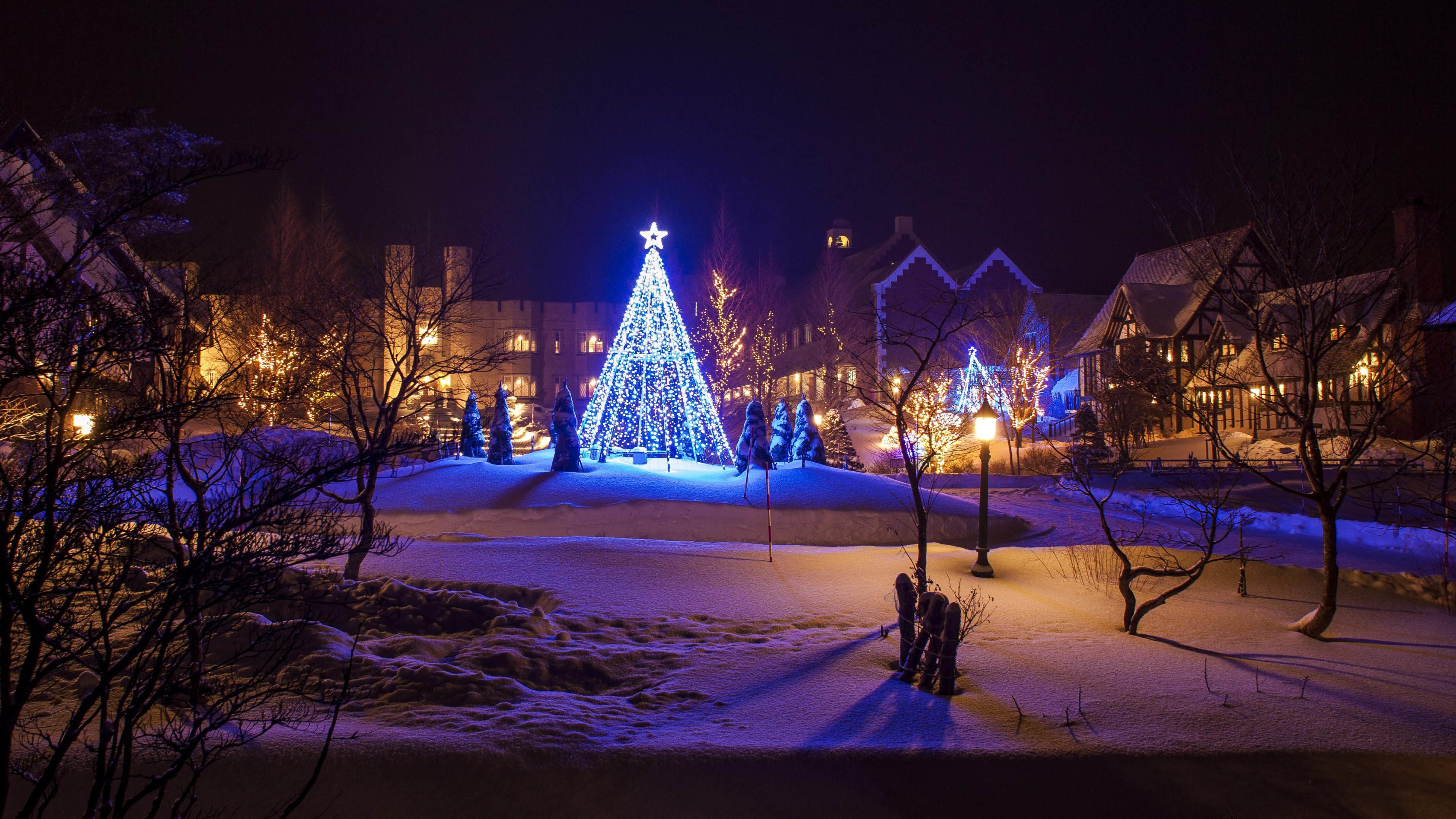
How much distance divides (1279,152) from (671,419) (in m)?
14.1

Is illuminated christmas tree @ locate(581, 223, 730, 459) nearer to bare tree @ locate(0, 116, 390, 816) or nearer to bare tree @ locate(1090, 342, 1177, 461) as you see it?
bare tree @ locate(1090, 342, 1177, 461)

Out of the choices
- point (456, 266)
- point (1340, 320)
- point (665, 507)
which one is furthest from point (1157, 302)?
point (456, 266)

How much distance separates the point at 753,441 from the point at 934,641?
38.2 feet

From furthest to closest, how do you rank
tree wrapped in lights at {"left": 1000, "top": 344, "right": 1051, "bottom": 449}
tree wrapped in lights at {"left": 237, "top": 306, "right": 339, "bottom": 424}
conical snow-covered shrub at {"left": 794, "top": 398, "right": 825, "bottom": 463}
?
tree wrapped in lights at {"left": 1000, "top": 344, "right": 1051, "bottom": 449}
conical snow-covered shrub at {"left": 794, "top": 398, "right": 825, "bottom": 463}
tree wrapped in lights at {"left": 237, "top": 306, "right": 339, "bottom": 424}

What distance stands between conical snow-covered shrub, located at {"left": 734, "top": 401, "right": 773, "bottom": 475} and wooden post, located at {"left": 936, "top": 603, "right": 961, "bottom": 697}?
37.2 ft

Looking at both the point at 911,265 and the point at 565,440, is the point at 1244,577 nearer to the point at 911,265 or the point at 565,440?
the point at 565,440

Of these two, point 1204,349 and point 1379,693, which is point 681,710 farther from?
point 1204,349

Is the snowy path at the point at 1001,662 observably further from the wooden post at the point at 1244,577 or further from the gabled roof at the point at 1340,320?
the gabled roof at the point at 1340,320

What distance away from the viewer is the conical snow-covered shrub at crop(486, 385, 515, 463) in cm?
1886

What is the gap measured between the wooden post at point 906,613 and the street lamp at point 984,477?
4.55 metres

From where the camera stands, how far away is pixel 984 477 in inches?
492

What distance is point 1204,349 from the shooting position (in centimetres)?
3259

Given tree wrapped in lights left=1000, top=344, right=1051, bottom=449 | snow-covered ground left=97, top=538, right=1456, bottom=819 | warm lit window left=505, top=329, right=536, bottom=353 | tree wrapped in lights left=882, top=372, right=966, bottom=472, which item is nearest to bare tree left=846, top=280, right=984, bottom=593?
tree wrapped in lights left=882, top=372, right=966, bottom=472

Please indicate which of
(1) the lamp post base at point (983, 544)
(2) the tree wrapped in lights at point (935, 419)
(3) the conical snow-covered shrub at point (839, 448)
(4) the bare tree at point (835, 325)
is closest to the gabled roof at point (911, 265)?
(4) the bare tree at point (835, 325)
